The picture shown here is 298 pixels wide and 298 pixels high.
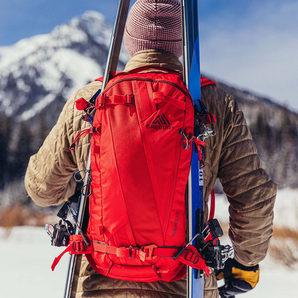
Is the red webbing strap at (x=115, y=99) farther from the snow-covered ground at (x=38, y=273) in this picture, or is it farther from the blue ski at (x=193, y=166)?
the snow-covered ground at (x=38, y=273)

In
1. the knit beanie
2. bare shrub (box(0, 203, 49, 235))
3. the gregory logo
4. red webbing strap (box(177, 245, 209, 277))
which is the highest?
the knit beanie

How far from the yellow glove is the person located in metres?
0.13

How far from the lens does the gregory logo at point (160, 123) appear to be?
37.9 inches

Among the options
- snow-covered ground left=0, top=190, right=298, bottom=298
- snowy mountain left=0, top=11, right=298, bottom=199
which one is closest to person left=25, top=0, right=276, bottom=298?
snow-covered ground left=0, top=190, right=298, bottom=298

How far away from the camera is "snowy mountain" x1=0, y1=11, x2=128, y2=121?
46.2 feet

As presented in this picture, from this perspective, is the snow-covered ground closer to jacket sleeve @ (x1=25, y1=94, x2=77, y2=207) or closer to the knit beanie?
jacket sleeve @ (x1=25, y1=94, x2=77, y2=207)

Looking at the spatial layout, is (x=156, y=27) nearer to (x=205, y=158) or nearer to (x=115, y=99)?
(x=115, y=99)

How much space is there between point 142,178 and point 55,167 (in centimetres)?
41

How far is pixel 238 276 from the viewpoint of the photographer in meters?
1.40

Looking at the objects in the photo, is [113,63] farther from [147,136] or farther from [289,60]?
[289,60]

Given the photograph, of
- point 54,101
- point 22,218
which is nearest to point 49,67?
point 54,101

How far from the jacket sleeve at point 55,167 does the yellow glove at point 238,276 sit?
687 mm

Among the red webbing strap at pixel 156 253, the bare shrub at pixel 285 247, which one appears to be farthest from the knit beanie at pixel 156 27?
the bare shrub at pixel 285 247

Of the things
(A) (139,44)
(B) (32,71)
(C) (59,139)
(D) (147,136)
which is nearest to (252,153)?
(D) (147,136)
